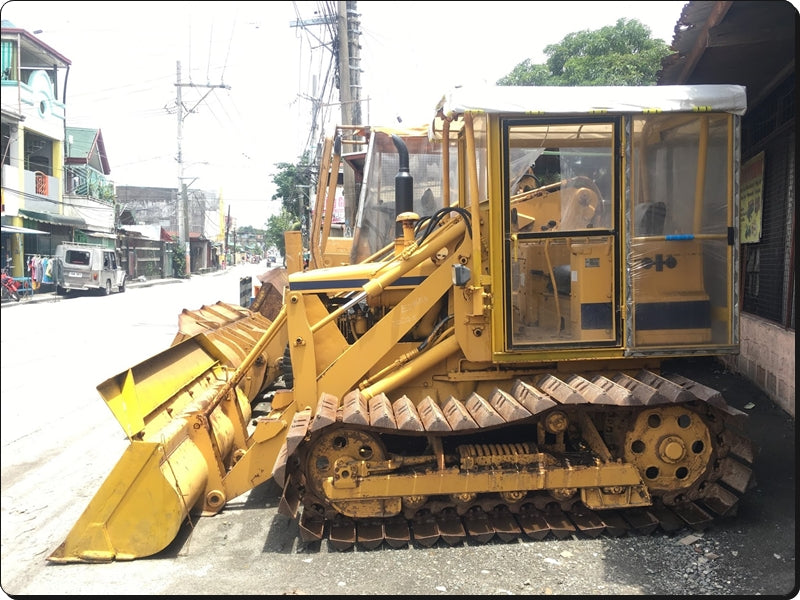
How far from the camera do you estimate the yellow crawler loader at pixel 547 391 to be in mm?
3719

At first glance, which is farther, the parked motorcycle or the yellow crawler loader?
the parked motorcycle

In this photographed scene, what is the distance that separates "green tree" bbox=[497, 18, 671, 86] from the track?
8237 mm

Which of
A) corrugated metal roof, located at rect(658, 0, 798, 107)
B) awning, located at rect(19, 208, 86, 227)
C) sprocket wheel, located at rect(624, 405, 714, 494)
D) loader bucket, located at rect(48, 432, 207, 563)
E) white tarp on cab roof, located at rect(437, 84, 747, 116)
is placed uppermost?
awning, located at rect(19, 208, 86, 227)

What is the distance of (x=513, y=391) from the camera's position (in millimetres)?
4078

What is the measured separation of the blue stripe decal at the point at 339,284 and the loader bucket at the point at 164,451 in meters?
0.44

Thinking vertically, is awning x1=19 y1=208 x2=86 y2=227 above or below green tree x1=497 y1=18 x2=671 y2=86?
below

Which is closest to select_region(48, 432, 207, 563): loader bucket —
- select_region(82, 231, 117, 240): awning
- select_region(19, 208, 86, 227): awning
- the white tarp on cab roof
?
the white tarp on cab roof

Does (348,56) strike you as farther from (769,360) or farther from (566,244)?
(566,244)

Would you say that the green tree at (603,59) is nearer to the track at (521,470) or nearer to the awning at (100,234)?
the track at (521,470)

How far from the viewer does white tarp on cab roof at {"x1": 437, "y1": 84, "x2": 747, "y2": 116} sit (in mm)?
3711

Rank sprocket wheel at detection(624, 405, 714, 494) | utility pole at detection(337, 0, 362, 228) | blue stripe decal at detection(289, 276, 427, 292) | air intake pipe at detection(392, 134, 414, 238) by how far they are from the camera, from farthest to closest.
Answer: utility pole at detection(337, 0, 362, 228) → air intake pipe at detection(392, 134, 414, 238) → blue stripe decal at detection(289, 276, 427, 292) → sprocket wheel at detection(624, 405, 714, 494)

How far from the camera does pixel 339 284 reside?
4.52m

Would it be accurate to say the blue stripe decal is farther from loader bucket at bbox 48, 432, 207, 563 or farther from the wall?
the wall

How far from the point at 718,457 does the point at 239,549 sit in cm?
308
